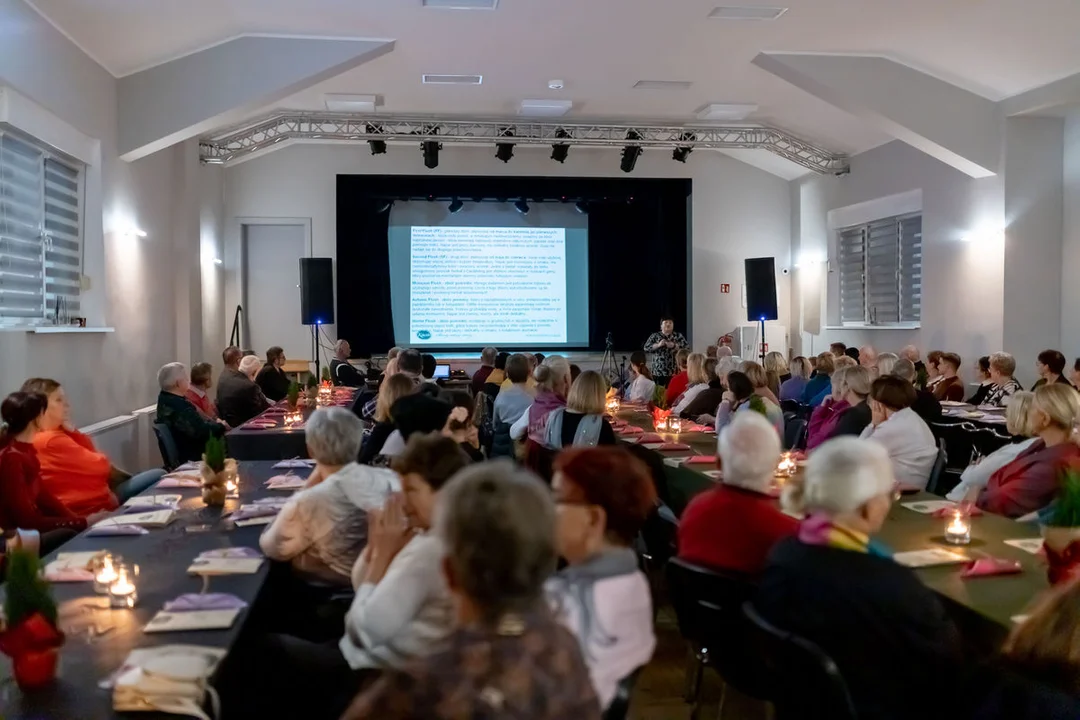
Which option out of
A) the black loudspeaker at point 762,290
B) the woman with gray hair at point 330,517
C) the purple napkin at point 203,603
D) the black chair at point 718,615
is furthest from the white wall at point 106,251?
the black loudspeaker at point 762,290

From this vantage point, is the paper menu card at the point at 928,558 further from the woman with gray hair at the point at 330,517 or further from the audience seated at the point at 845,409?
the audience seated at the point at 845,409

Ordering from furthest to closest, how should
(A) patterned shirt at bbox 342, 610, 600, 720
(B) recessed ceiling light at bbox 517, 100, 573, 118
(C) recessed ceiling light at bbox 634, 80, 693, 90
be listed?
(B) recessed ceiling light at bbox 517, 100, 573, 118 → (C) recessed ceiling light at bbox 634, 80, 693, 90 → (A) patterned shirt at bbox 342, 610, 600, 720

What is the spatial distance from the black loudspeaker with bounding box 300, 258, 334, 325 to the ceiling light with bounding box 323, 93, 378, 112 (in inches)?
90.7

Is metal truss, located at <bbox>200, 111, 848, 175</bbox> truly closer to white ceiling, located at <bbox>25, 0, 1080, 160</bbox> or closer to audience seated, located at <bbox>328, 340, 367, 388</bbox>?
white ceiling, located at <bbox>25, 0, 1080, 160</bbox>

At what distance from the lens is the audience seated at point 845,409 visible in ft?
17.5

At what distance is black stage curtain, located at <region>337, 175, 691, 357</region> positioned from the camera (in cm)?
1335

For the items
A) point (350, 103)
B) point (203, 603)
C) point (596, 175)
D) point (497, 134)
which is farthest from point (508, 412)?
point (596, 175)

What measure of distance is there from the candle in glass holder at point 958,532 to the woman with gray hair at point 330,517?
189cm

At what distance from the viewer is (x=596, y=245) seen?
45.7 feet

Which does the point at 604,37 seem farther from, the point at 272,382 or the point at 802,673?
the point at 802,673

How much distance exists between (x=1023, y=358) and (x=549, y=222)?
23.0ft

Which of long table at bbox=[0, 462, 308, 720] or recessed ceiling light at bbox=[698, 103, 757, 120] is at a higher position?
recessed ceiling light at bbox=[698, 103, 757, 120]

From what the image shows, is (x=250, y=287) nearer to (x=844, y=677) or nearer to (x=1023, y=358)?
(x=1023, y=358)

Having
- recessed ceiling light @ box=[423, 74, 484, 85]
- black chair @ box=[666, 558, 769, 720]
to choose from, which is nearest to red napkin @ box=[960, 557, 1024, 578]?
black chair @ box=[666, 558, 769, 720]
